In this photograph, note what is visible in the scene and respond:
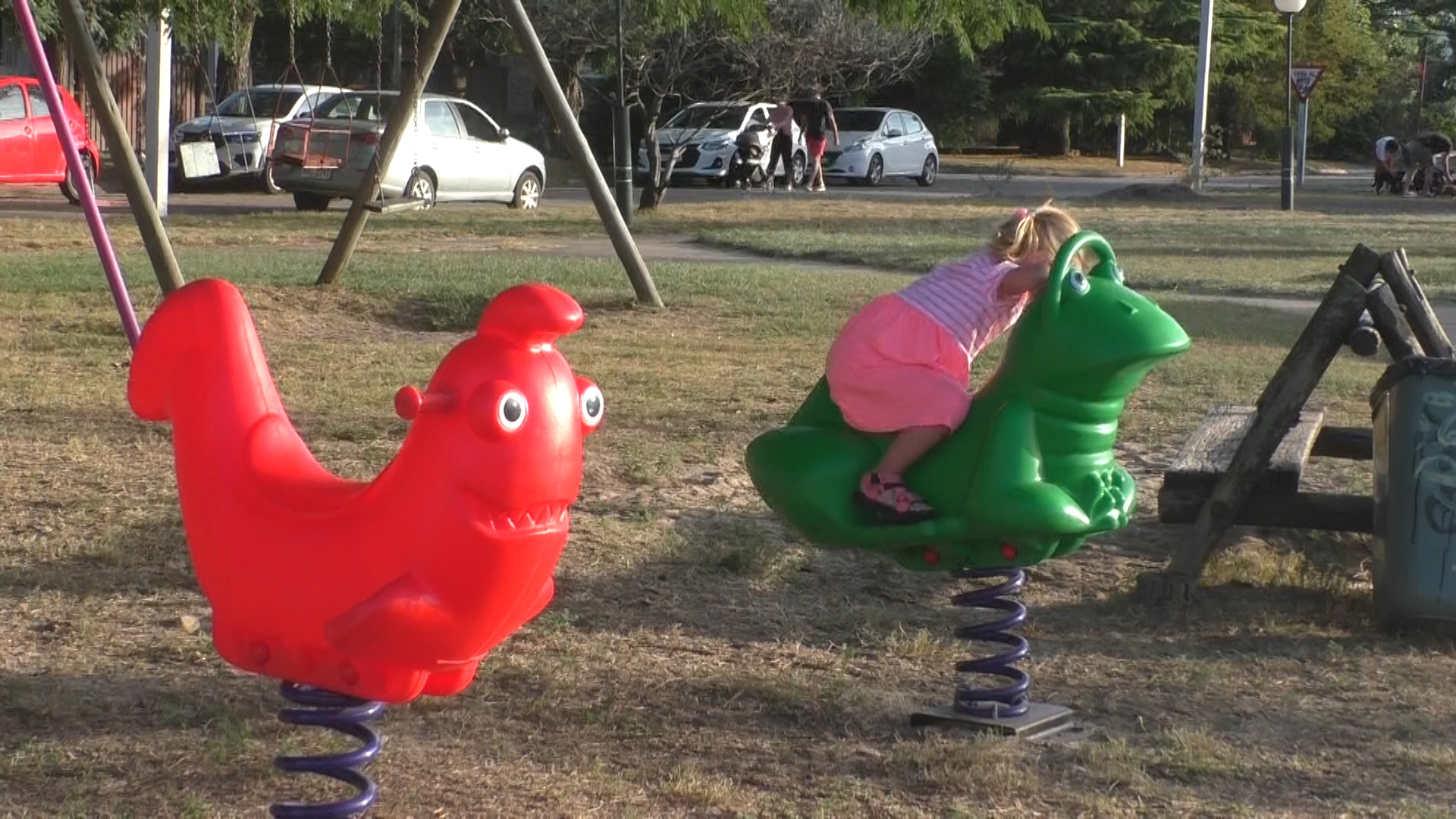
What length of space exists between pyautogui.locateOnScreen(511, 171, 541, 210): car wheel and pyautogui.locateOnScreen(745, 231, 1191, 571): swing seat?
63.1 ft

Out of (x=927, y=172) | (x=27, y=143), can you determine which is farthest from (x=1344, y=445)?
(x=927, y=172)

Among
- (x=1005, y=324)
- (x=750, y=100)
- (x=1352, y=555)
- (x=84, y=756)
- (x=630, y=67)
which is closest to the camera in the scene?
(x=84, y=756)

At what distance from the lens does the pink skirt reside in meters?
4.39

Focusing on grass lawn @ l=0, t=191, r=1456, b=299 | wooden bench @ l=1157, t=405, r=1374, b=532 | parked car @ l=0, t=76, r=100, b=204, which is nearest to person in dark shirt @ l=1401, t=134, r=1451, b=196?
grass lawn @ l=0, t=191, r=1456, b=299

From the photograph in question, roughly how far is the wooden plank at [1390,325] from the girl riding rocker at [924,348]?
1.89 meters

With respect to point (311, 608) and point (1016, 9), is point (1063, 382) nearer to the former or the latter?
point (311, 608)

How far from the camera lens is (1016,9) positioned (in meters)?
10.3

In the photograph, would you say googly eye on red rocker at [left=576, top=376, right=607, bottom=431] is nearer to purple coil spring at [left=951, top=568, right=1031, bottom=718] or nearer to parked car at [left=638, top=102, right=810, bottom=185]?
purple coil spring at [left=951, top=568, right=1031, bottom=718]

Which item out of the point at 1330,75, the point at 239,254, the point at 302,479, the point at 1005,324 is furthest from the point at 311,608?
the point at 1330,75

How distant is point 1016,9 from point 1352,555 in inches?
171

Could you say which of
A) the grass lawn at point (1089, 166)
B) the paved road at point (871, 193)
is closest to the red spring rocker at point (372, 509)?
the paved road at point (871, 193)

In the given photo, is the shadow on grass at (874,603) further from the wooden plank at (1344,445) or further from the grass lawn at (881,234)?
the grass lawn at (881,234)

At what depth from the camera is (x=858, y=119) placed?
111 feet

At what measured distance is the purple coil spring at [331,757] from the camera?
3.40 meters
